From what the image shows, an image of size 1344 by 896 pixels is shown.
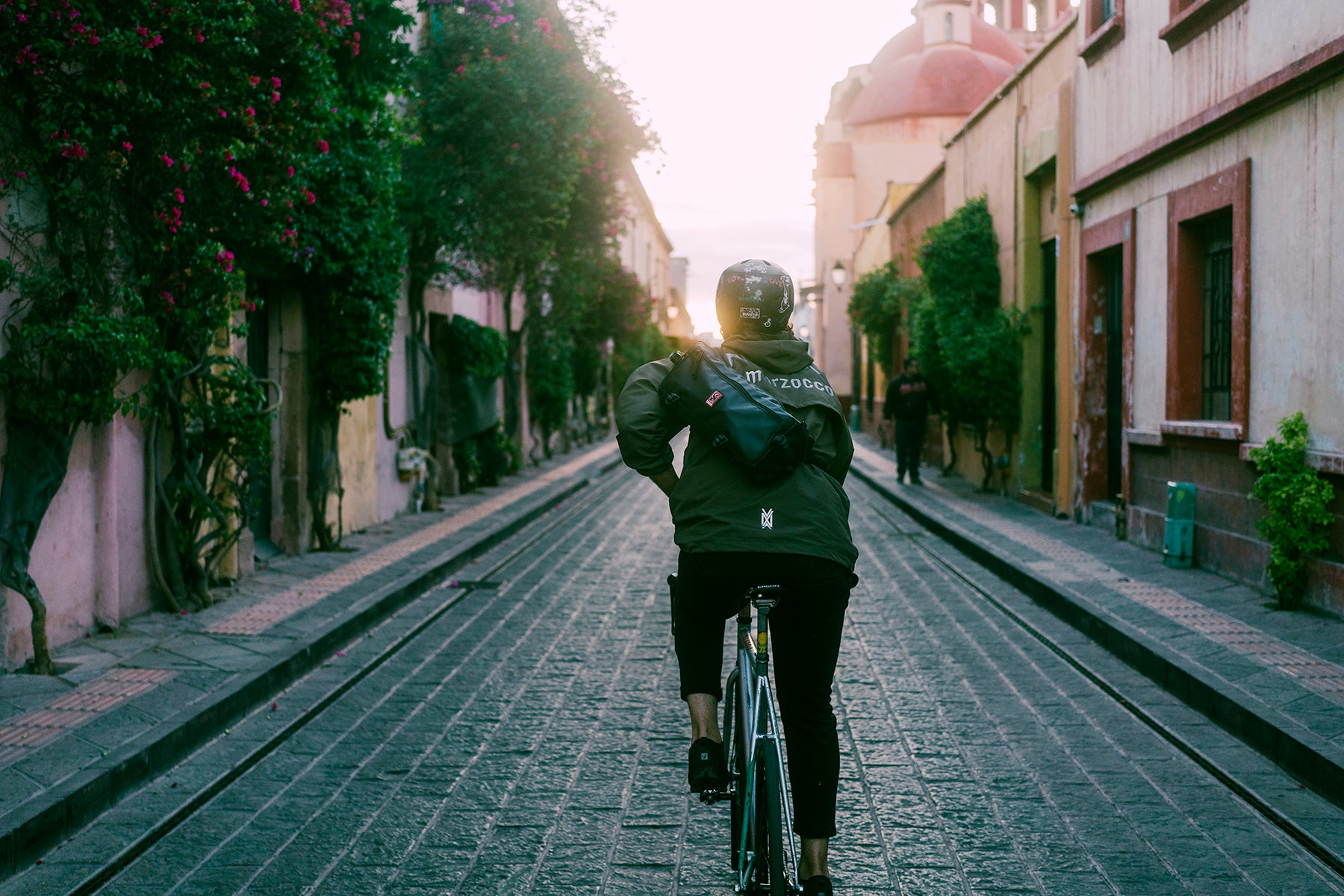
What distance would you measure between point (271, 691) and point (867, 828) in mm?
3391

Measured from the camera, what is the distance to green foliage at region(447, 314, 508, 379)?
17.9 metres

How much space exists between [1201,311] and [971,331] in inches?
249

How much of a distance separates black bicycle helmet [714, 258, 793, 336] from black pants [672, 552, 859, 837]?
0.67m

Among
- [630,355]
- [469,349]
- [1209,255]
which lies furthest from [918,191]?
[1209,255]

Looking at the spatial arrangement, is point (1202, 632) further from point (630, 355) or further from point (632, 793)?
point (630, 355)

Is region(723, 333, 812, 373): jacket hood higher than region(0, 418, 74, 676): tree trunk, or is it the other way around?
region(723, 333, 812, 373): jacket hood

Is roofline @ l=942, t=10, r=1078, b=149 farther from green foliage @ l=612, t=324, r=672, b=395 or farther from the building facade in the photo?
green foliage @ l=612, t=324, r=672, b=395

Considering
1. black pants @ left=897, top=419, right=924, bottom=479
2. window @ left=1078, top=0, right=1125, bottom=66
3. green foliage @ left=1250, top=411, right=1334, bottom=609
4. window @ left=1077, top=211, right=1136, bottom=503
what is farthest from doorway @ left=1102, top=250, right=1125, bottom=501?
black pants @ left=897, top=419, right=924, bottom=479

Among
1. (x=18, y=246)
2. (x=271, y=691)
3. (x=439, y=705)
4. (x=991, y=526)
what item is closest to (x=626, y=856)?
→ (x=439, y=705)

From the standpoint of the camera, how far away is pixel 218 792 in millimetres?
5133

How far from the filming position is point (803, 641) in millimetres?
3564

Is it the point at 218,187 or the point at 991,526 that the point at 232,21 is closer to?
the point at 218,187

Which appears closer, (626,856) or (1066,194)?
(626,856)

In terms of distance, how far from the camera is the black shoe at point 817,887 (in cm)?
347
